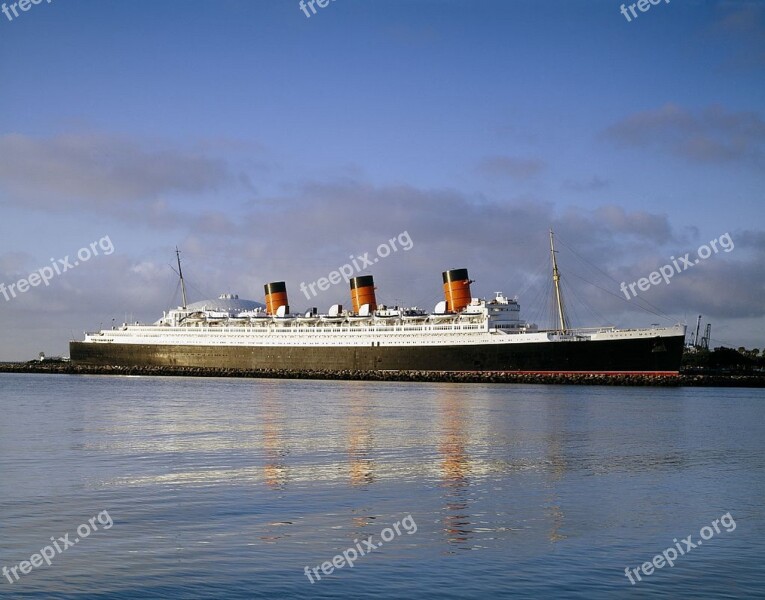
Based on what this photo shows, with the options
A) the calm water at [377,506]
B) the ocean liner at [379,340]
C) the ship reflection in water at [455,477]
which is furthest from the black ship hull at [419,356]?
the calm water at [377,506]

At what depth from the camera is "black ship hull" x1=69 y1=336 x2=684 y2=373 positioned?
68312 millimetres

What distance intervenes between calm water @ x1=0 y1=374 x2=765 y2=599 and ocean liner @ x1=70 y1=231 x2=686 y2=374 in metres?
37.2

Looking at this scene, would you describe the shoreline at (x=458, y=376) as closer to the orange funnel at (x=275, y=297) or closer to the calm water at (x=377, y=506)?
the orange funnel at (x=275, y=297)

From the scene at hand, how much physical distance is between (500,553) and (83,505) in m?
7.14

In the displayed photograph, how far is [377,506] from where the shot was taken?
1529 centimetres

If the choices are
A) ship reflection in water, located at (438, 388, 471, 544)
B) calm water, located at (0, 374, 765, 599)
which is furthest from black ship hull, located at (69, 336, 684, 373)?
calm water, located at (0, 374, 765, 599)

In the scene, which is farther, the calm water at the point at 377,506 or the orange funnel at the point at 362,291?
the orange funnel at the point at 362,291

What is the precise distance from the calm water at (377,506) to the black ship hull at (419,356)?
3692 cm

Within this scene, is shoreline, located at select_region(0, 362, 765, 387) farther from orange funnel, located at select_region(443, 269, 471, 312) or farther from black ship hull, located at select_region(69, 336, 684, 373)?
orange funnel, located at select_region(443, 269, 471, 312)

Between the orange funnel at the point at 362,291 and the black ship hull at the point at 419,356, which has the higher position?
the orange funnel at the point at 362,291

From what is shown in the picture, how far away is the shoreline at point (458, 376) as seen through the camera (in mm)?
68438

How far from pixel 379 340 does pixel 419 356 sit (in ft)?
15.2

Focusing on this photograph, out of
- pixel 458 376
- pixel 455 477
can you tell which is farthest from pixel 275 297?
pixel 455 477

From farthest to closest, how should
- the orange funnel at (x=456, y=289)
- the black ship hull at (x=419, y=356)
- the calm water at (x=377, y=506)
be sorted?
the orange funnel at (x=456, y=289) < the black ship hull at (x=419, y=356) < the calm water at (x=377, y=506)
